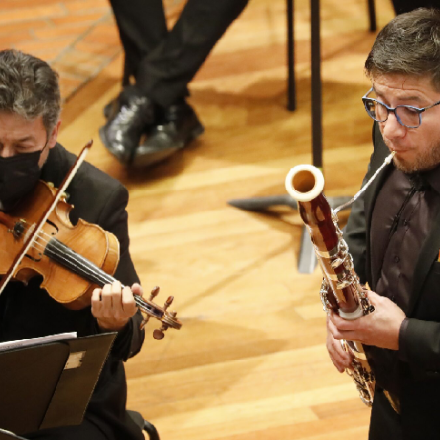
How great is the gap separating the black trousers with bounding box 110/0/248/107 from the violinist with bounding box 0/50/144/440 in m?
1.38

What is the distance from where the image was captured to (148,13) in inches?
119

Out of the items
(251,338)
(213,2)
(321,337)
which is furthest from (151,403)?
(213,2)

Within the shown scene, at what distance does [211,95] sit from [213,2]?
67 centimetres

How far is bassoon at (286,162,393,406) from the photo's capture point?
1.07m

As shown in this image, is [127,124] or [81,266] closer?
[81,266]

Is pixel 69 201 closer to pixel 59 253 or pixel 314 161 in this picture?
pixel 59 253

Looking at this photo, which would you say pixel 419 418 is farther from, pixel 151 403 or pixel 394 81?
pixel 151 403

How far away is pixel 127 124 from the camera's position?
2.94 metres

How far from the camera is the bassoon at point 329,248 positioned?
1.07 meters

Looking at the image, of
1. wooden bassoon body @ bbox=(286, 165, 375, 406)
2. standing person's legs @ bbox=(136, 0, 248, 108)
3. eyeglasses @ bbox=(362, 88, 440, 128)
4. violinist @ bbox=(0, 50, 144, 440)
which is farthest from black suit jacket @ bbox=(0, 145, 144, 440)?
standing person's legs @ bbox=(136, 0, 248, 108)

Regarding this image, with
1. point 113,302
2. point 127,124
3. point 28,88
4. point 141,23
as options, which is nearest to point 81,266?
point 113,302

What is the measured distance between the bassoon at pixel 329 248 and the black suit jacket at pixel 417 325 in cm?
8

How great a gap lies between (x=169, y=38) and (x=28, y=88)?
150cm

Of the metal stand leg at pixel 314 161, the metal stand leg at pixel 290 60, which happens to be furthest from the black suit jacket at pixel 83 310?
the metal stand leg at pixel 290 60
